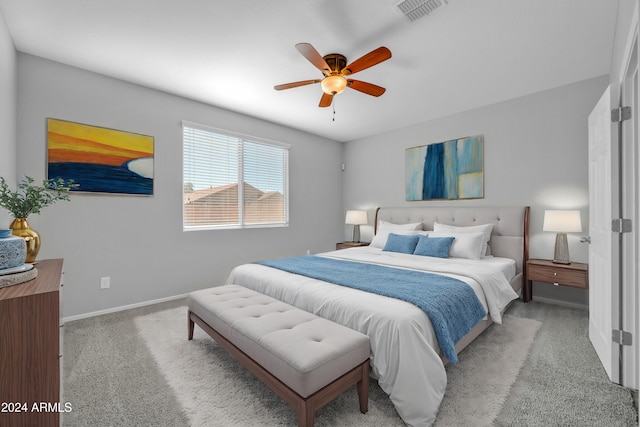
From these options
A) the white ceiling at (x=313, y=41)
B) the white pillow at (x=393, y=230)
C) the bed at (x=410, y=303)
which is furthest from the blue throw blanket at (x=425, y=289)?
the white ceiling at (x=313, y=41)

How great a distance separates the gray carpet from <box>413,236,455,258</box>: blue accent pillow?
3.90ft

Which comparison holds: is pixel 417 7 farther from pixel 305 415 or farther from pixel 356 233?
pixel 356 233

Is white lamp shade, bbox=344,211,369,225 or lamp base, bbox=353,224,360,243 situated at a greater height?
white lamp shade, bbox=344,211,369,225

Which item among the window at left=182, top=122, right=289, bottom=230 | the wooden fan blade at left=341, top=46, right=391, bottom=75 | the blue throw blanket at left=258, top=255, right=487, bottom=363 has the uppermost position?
the wooden fan blade at left=341, top=46, right=391, bottom=75

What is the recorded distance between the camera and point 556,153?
3398 millimetres

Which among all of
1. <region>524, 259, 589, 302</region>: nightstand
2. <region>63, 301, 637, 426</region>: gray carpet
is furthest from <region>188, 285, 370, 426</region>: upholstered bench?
<region>524, 259, 589, 302</region>: nightstand

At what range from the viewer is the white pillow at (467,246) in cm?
332

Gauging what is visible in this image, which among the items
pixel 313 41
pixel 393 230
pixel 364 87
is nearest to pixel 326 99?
pixel 364 87

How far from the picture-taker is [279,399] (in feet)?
5.65

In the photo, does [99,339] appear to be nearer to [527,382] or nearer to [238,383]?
[238,383]

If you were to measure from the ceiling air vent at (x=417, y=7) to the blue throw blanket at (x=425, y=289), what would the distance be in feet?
6.67

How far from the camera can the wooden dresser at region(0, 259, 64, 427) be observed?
3.58 feet

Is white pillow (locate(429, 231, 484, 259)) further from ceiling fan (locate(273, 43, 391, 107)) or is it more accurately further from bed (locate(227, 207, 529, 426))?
ceiling fan (locate(273, 43, 391, 107))

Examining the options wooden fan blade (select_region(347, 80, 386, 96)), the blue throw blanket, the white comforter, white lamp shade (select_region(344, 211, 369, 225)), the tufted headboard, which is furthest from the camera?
white lamp shade (select_region(344, 211, 369, 225))
